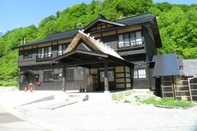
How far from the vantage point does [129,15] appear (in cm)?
4041

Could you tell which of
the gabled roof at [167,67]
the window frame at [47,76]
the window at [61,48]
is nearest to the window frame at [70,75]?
the window frame at [47,76]

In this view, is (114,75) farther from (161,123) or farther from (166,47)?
(166,47)

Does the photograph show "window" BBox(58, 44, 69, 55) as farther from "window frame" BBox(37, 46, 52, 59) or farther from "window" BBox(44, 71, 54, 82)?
"window" BBox(44, 71, 54, 82)

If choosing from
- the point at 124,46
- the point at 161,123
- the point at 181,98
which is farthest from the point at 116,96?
the point at 124,46

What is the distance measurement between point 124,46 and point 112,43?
1.42 m

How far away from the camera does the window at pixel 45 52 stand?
20.1 m

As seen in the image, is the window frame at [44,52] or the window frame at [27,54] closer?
the window frame at [44,52]

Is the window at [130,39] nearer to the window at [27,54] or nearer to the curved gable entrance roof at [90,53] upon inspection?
the curved gable entrance roof at [90,53]

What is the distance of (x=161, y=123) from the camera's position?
202 inches

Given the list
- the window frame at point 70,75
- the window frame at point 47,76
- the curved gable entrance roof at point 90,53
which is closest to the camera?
the curved gable entrance roof at point 90,53

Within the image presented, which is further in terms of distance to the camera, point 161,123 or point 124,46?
point 124,46

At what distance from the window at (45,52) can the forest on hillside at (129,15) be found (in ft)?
52.2

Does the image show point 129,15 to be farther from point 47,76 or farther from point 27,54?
point 47,76

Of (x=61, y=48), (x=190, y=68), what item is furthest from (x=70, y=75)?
(x=190, y=68)
